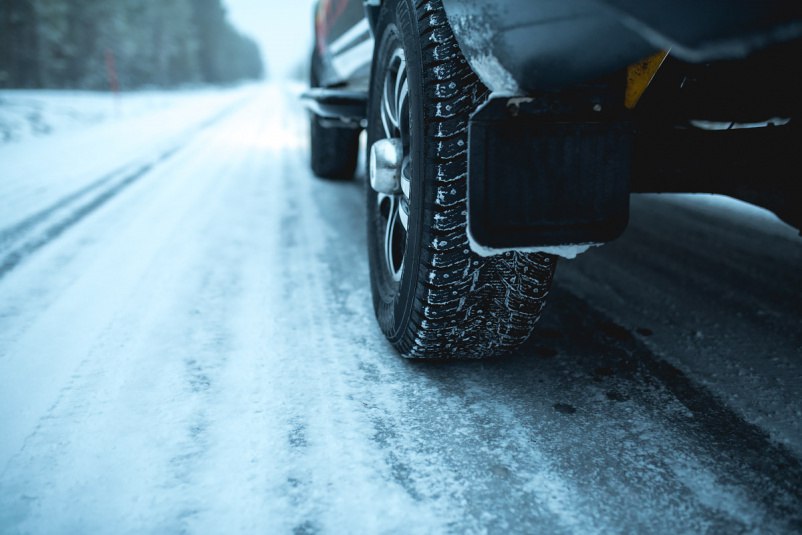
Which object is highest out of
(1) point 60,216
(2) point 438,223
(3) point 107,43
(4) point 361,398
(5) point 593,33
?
(3) point 107,43

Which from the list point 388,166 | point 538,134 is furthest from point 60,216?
point 538,134

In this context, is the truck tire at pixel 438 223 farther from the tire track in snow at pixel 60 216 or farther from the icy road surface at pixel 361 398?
the tire track in snow at pixel 60 216

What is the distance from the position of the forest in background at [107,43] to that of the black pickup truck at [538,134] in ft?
40.7

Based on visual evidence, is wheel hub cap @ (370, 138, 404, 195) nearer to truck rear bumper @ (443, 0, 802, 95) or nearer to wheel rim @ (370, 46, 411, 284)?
wheel rim @ (370, 46, 411, 284)

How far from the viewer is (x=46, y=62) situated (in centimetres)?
2328

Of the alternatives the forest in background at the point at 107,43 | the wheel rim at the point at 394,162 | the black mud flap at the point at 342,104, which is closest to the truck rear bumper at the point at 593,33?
Answer: the wheel rim at the point at 394,162

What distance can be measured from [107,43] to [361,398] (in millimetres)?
34321

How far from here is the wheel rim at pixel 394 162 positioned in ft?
5.02

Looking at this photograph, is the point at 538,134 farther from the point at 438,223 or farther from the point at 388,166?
the point at 388,166

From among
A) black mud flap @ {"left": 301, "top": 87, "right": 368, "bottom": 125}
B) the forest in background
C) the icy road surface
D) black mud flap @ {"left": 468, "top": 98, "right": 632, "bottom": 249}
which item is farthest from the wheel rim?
the forest in background

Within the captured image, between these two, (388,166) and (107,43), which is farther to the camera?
(107,43)

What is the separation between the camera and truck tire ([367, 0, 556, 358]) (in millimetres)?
1193

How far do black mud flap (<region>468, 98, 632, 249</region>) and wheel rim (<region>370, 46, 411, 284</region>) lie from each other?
1.32ft

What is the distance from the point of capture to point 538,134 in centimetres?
103
